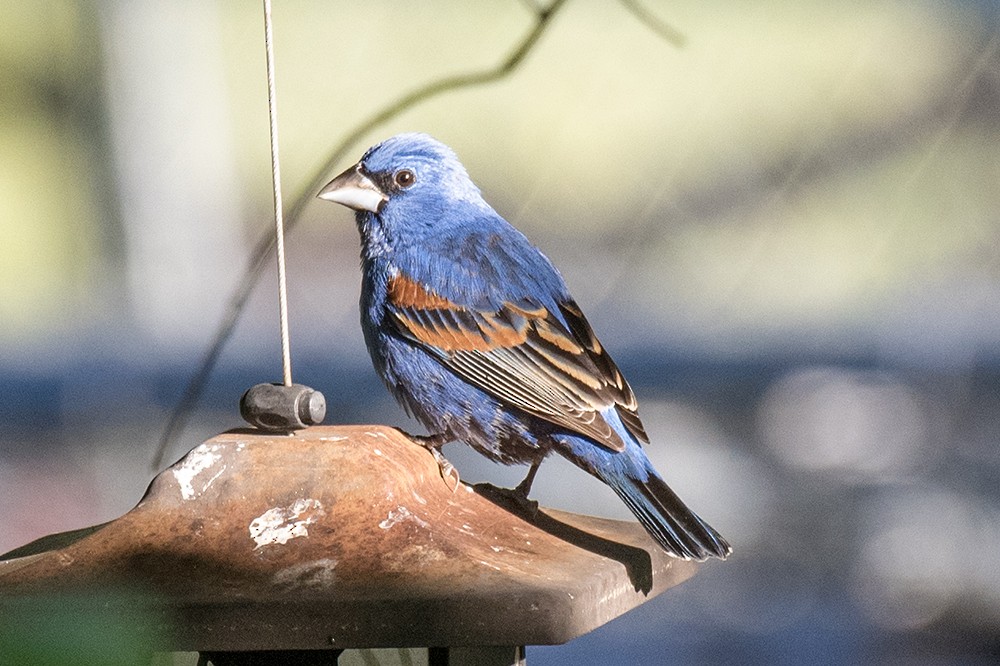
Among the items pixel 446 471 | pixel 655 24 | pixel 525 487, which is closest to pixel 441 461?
pixel 446 471

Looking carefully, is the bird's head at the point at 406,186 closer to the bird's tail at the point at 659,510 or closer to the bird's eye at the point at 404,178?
the bird's eye at the point at 404,178

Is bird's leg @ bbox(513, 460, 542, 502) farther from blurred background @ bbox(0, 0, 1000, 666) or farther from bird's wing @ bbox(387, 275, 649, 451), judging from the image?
blurred background @ bbox(0, 0, 1000, 666)

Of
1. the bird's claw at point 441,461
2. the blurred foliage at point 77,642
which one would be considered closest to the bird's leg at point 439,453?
the bird's claw at point 441,461

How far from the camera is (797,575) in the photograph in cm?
545

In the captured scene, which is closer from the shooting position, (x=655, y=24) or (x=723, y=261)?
(x=655, y=24)

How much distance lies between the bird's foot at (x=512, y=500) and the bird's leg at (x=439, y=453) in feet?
0.21

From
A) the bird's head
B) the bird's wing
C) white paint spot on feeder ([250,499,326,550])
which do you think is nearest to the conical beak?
the bird's head

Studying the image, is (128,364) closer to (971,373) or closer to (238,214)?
(238,214)

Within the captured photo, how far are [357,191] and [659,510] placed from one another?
0.86 metres

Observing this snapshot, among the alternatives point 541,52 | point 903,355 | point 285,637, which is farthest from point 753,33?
point 285,637

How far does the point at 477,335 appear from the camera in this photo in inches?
106

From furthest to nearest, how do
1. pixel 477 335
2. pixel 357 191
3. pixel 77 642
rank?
pixel 357 191 < pixel 477 335 < pixel 77 642

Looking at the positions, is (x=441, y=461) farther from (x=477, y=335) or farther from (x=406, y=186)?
(x=406, y=186)

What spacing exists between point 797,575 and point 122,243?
284 centimetres
